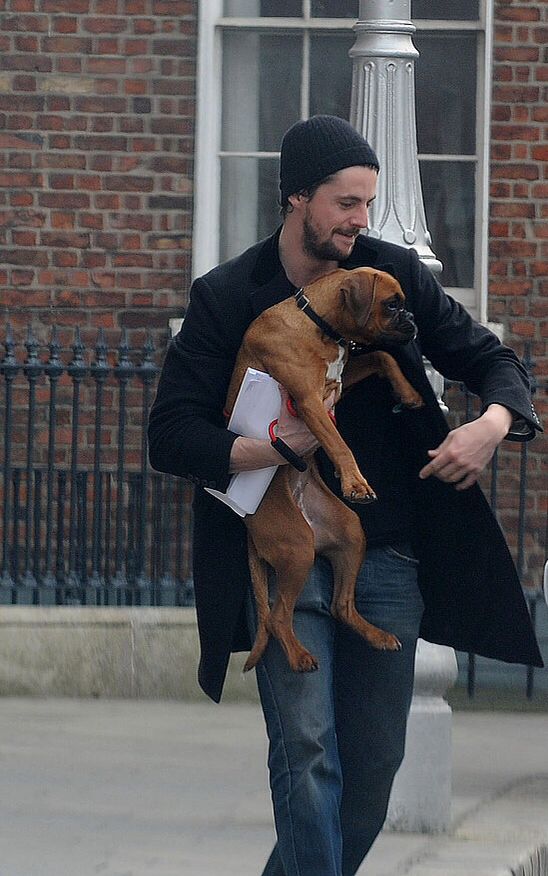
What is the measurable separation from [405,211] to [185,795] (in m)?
1.97

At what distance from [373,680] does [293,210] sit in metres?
0.98

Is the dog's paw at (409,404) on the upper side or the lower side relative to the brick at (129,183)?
lower

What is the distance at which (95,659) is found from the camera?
7.70m

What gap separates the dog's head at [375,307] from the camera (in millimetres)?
3578

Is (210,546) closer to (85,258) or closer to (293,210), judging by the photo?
(293,210)

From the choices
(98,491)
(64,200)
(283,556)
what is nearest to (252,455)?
(283,556)

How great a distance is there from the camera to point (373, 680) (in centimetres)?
379

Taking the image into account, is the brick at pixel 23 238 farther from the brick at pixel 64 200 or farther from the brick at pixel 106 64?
the brick at pixel 106 64

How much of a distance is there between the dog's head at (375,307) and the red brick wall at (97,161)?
5.60 m

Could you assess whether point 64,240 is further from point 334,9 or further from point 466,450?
point 466,450

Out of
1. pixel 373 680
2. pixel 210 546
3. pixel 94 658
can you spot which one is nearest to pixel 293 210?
pixel 210 546

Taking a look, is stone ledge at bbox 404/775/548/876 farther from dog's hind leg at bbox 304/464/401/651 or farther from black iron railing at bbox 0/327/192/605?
black iron railing at bbox 0/327/192/605

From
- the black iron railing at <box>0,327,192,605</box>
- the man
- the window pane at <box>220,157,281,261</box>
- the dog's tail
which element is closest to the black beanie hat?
the man

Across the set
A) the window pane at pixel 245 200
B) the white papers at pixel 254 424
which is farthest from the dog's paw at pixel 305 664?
the window pane at pixel 245 200
